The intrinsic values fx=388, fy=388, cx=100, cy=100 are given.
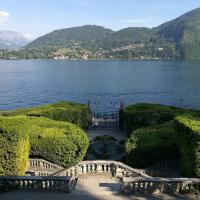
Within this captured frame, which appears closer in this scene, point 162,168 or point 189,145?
point 189,145

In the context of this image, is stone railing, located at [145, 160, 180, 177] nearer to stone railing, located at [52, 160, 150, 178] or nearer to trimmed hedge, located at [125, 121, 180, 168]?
trimmed hedge, located at [125, 121, 180, 168]

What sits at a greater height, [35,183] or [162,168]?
[35,183]

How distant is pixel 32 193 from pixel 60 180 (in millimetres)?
1773

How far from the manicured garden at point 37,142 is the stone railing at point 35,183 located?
4975 millimetres

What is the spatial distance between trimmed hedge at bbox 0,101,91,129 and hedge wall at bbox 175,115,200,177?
24178 mm

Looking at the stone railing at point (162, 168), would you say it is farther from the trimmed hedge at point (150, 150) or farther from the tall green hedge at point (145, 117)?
the tall green hedge at point (145, 117)

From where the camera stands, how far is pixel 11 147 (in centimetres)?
2758

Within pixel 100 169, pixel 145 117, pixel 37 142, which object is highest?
pixel 37 142

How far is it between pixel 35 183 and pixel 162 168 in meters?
14.2

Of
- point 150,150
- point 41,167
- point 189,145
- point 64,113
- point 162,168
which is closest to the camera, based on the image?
point 189,145

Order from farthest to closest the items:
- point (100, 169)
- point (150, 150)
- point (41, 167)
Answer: point (150, 150) → point (41, 167) → point (100, 169)

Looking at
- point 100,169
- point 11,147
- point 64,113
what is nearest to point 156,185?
point 100,169

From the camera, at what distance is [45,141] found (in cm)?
3416

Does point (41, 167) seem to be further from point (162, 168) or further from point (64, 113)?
point (64, 113)
